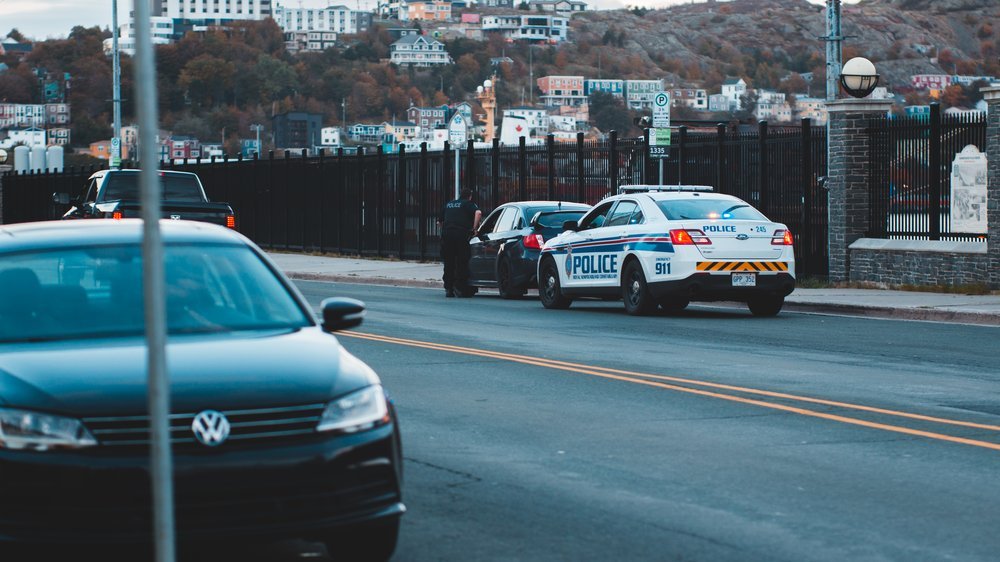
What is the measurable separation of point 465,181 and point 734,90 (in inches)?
5993

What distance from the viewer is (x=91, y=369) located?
624 centimetres

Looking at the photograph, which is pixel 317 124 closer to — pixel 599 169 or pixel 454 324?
pixel 599 169

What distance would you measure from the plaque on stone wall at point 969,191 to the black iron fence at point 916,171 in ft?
0.33

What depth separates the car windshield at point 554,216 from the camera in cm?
Answer: 2541

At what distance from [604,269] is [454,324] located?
9.01 ft

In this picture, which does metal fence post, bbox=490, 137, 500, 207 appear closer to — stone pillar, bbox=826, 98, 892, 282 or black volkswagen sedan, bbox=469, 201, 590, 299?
black volkswagen sedan, bbox=469, 201, 590, 299

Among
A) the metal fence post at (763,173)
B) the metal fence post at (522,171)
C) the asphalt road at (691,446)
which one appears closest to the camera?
the asphalt road at (691,446)

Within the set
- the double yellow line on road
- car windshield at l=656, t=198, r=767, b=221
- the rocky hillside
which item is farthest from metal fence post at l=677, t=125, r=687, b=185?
the rocky hillside

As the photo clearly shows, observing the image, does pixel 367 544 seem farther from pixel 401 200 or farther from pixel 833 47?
pixel 401 200

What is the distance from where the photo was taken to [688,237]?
20375 mm

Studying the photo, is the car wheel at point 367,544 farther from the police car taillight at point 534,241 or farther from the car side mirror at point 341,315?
the police car taillight at point 534,241

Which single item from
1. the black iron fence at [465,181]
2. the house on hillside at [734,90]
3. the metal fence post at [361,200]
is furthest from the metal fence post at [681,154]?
the house on hillside at [734,90]

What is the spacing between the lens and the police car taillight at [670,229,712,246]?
66.8ft

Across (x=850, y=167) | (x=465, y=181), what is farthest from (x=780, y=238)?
(x=465, y=181)
